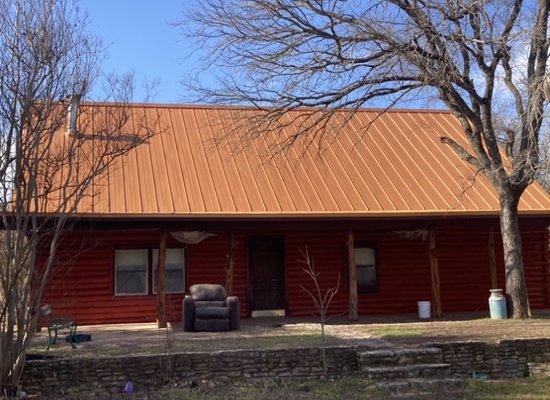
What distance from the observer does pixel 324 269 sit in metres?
18.3

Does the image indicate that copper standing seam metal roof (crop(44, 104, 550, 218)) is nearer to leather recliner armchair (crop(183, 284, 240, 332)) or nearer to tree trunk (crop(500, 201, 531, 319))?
tree trunk (crop(500, 201, 531, 319))

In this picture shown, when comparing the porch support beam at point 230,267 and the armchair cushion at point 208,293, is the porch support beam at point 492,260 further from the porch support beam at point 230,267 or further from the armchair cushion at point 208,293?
the armchair cushion at point 208,293

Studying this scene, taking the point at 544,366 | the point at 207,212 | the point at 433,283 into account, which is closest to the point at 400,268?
the point at 433,283

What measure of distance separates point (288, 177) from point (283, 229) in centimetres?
208

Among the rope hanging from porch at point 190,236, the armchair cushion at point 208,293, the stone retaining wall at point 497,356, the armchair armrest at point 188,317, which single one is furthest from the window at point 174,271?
the stone retaining wall at point 497,356


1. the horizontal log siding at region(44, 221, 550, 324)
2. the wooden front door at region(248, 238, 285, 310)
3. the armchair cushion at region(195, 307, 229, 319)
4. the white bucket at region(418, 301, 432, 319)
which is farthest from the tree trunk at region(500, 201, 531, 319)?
the armchair cushion at region(195, 307, 229, 319)

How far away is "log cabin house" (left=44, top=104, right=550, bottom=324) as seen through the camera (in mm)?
16250

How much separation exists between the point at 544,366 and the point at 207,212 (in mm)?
7923

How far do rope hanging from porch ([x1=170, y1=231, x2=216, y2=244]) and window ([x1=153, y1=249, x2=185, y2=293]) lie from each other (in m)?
1.25

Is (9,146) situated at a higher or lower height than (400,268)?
higher

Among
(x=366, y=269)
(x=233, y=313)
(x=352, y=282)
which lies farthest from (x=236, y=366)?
A: (x=366, y=269)

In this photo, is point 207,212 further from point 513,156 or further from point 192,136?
point 513,156

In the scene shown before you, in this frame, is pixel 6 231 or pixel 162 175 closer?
pixel 6 231

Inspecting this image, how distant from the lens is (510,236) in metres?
15.6
